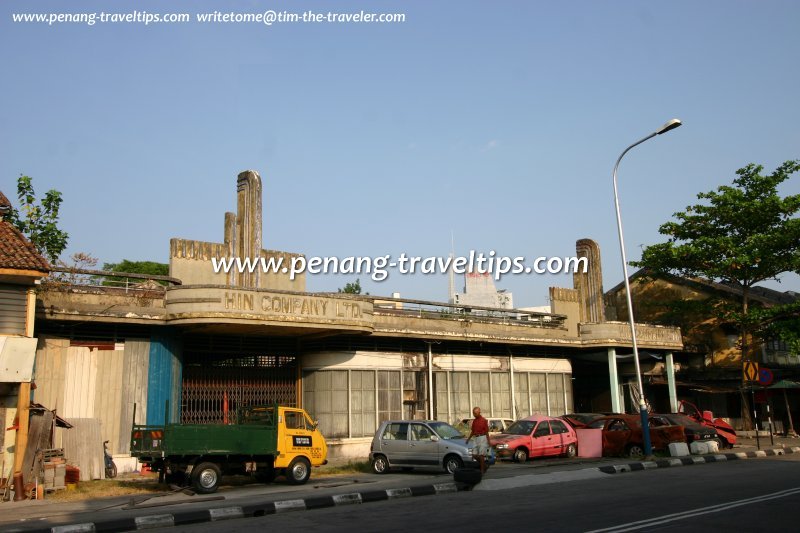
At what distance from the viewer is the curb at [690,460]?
19.4m

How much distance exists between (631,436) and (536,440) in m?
3.11

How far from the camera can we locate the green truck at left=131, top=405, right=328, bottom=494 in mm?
15719

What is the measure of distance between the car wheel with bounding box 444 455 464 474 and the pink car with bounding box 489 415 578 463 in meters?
3.95

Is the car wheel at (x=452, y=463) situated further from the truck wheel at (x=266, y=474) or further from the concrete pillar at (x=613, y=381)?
the concrete pillar at (x=613, y=381)

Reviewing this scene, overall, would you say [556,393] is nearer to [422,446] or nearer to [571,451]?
[571,451]

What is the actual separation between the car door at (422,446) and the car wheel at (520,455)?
174 inches

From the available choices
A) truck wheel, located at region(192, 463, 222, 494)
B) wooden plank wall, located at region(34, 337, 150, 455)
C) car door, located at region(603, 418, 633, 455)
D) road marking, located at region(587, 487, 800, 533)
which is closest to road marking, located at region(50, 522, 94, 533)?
truck wheel, located at region(192, 463, 222, 494)

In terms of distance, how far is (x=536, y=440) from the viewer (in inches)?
905

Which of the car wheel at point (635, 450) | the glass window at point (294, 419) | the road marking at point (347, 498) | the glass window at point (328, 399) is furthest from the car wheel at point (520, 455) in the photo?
the road marking at point (347, 498)

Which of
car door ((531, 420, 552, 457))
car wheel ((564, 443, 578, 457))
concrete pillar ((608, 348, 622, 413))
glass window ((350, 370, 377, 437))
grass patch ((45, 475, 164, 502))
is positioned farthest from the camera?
concrete pillar ((608, 348, 622, 413))

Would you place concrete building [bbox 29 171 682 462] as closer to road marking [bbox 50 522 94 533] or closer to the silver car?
the silver car

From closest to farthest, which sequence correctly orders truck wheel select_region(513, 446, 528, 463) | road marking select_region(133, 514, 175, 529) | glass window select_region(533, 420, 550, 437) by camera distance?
road marking select_region(133, 514, 175, 529) → truck wheel select_region(513, 446, 528, 463) → glass window select_region(533, 420, 550, 437)

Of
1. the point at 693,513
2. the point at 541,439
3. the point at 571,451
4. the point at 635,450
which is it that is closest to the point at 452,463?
the point at 541,439

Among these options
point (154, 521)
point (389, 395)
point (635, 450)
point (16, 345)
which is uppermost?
point (16, 345)
